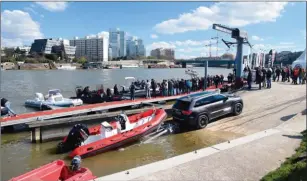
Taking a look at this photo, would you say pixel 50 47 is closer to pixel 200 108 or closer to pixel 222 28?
pixel 222 28

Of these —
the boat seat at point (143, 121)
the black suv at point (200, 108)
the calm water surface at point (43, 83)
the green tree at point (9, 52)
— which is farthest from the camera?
the green tree at point (9, 52)

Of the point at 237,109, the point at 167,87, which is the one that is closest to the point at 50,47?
the point at 167,87

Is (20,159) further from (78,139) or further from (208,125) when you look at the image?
(208,125)

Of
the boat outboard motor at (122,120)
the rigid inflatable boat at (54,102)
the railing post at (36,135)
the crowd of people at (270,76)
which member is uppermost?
the crowd of people at (270,76)

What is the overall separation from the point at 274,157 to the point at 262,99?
11373mm

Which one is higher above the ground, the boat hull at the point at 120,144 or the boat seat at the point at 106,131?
the boat seat at the point at 106,131

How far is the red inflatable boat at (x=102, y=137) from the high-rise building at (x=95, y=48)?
176422mm

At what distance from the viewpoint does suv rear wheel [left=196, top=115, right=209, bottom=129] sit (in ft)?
45.3

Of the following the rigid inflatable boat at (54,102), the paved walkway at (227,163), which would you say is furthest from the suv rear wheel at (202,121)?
the rigid inflatable boat at (54,102)

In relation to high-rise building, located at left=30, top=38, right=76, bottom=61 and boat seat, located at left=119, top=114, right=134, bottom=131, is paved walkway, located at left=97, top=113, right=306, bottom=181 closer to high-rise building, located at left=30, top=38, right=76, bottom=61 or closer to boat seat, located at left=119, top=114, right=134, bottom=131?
boat seat, located at left=119, top=114, right=134, bottom=131

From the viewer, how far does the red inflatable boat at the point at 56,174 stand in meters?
7.25

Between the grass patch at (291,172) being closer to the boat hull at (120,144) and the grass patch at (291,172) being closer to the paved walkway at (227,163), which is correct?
the paved walkway at (227,163)

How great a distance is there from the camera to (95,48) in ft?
628

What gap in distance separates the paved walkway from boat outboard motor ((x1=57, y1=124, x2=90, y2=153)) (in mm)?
4713
